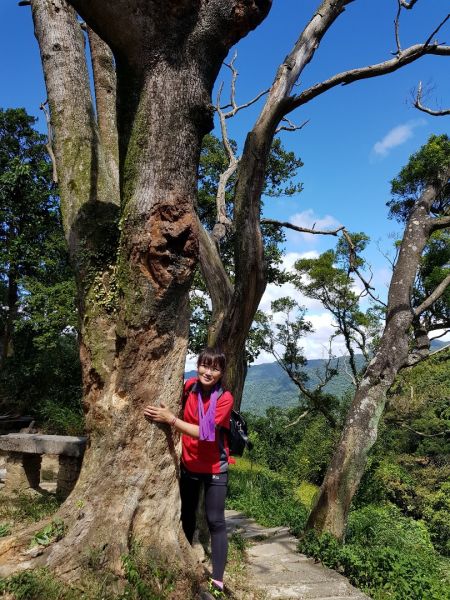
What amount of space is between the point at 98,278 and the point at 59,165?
1.10m

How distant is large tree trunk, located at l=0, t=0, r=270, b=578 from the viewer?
2.89 meters

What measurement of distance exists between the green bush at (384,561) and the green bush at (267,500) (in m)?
0.78

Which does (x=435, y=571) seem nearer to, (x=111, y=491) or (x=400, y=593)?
(x=400, y=593)

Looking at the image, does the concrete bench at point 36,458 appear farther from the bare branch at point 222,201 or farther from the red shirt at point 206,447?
the bare branch at point 222,201

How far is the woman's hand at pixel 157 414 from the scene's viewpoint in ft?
9.78

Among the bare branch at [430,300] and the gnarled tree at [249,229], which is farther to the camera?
the bare branch at [430,300]

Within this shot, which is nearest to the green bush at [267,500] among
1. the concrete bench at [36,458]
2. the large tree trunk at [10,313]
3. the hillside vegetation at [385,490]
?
the hillside vegetation at [385,490]

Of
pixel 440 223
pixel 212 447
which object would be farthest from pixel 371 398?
pixel 212 447

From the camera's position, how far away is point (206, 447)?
3.33 m

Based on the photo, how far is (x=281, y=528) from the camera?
20.7 feet

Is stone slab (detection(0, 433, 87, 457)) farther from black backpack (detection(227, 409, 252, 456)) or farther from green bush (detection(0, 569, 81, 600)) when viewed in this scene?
green bush (detection(0, 569, 81, 600))

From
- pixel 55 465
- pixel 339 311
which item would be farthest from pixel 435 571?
pixel 339 311

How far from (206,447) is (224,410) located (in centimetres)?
31

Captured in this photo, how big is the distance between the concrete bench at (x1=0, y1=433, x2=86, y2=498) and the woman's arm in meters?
2.87
